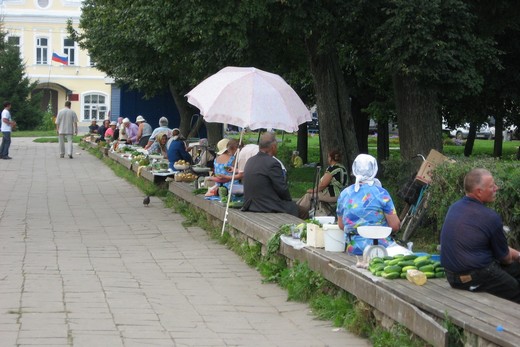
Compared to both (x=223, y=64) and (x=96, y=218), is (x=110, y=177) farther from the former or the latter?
(x=96, y=218)

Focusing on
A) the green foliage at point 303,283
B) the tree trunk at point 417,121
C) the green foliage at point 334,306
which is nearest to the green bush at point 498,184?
the green foliage at point 303,283

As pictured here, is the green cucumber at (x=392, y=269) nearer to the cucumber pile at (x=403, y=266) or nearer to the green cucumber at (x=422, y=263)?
the cucumber pile at (x=403, y=266)

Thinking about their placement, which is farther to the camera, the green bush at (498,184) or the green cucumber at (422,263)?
the green bush at (498,184)

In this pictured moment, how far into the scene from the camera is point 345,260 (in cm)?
856

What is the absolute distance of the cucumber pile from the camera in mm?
7527

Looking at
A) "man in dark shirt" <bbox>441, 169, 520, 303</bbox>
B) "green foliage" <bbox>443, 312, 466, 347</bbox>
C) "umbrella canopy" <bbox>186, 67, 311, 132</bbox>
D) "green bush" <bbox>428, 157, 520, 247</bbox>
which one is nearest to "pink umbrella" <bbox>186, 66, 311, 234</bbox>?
"umbrella canopy" <bbox>186, 67, 311, 132</bbox>

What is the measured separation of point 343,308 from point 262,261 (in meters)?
2.82

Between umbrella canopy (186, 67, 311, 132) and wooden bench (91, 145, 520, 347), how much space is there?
4167 millimetres

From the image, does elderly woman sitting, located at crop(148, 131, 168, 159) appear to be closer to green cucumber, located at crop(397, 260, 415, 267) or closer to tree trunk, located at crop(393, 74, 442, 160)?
tree trunk, located at crop(393, 74, 442, 160)

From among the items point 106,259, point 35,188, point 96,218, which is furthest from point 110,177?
point 106,259

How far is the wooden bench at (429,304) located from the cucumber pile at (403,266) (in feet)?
0.25

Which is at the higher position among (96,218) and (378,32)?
(378,32)

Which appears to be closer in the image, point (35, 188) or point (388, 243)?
point (388, 243)

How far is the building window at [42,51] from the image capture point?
235 ft
